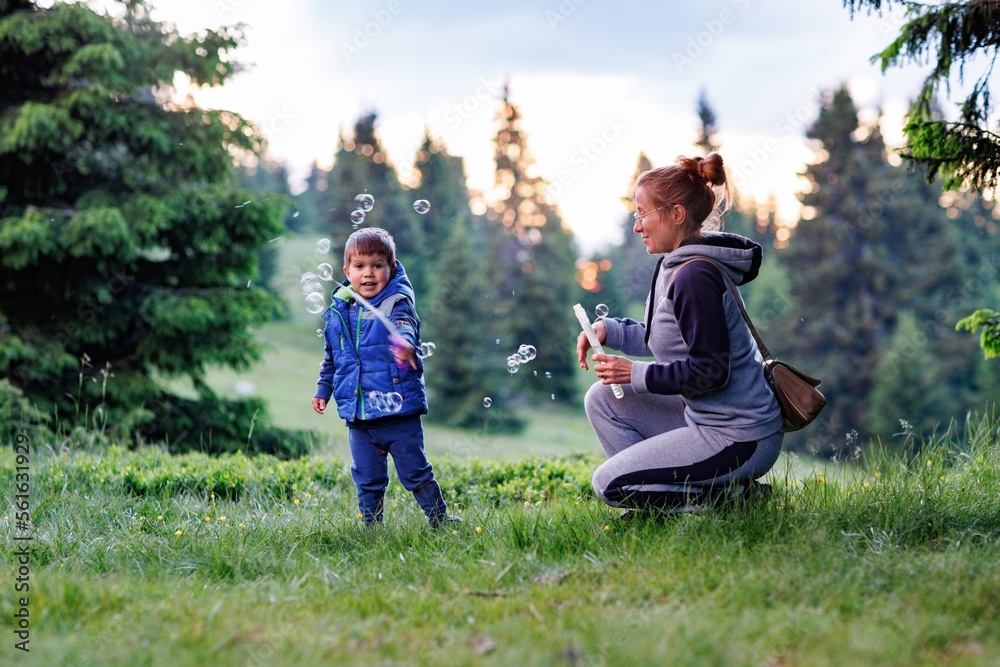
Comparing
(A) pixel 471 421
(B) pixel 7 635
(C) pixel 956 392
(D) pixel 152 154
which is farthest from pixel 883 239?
(B) pixel 7 635

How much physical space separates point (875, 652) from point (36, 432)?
732 cm

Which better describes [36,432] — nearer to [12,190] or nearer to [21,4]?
[12,190]

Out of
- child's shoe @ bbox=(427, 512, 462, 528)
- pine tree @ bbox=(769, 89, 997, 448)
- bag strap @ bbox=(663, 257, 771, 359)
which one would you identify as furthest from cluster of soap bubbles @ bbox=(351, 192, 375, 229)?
pine tree @ bbox=(769, 89, 997, 448)

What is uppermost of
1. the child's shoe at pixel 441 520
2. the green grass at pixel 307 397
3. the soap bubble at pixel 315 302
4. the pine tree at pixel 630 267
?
the pine tree at pixel 630 267

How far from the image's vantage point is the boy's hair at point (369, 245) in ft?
15.0

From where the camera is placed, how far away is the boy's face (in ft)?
15.0

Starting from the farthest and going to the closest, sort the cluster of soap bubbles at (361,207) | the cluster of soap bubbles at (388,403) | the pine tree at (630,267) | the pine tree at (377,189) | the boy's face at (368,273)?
the pine tree at (630,267), the pine tree at (377,189), the cluster of soap bubbles at (361,207), the boy's face at (368,273), the cluster of soap bubbles at (388,403)

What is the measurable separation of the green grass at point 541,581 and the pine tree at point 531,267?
2920 cm

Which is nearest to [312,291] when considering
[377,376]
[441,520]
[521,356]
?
[377,376]

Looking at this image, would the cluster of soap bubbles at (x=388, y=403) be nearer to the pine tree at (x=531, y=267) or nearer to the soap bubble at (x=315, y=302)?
the soap bubble at (x=315, y=302)

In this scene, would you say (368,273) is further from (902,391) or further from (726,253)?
(902,391)

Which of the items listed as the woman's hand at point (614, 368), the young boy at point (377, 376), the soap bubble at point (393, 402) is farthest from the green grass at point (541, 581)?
the woman's hand at point (614, 368)

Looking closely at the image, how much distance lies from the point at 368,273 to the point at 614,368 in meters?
1.47

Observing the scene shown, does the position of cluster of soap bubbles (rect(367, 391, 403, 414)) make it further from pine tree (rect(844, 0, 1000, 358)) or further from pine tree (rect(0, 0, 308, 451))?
pine tree (rect(0, 0, 308, 451))
